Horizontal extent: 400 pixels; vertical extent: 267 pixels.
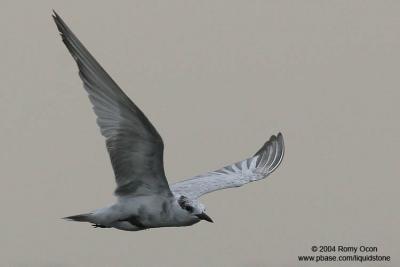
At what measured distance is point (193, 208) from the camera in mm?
14133

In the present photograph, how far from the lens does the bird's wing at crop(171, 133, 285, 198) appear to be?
1677 centimetres

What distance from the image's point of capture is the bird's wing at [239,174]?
1677cm

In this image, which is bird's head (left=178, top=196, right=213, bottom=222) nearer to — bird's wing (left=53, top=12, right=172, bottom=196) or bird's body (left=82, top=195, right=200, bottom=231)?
bird's body (left=82, top=195, right=200, bottom=231)

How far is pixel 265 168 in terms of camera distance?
774 inches

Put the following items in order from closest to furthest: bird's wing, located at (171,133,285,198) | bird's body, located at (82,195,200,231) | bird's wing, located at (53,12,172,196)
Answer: bird's wing, located at (53,12,172,196)
bird's body, located at (82,195,200,231)
bird's wing, located at (171,133,285,198)

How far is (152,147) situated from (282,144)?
826 cm

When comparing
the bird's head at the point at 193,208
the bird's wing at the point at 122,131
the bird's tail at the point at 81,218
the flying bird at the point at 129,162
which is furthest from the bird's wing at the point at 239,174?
the bird's tail at the point at 81,218

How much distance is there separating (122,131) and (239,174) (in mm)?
6174

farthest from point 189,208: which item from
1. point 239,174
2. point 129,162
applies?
point 239,174

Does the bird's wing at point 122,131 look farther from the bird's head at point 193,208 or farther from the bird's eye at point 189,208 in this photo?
the bird's eye at point 189,208

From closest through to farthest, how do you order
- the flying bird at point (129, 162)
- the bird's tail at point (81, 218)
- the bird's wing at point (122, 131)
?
the bird's wing at point (122, 131), the flying bird at point (129, 162), the bird's tail at point (81, 218)

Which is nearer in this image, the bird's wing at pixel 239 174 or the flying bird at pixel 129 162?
the flying bird at pixel 129 162

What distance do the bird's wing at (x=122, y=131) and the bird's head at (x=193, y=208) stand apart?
303 mm

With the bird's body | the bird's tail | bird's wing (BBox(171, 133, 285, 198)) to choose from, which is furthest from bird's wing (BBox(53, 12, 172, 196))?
bird's wing (BBox(171, 133, 285, 198))
